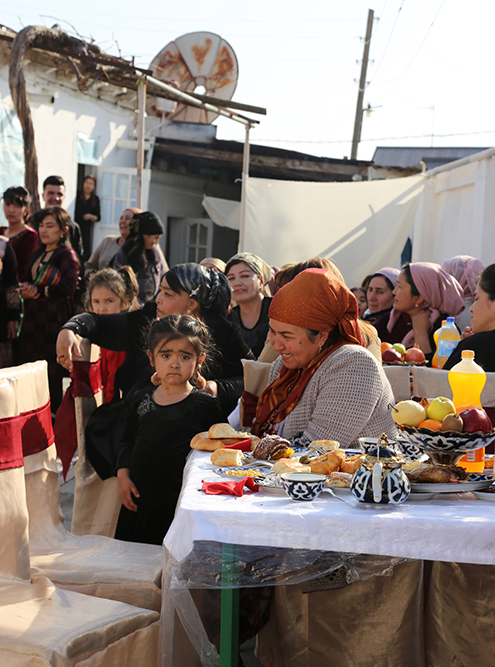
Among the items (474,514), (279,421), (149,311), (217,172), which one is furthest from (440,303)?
(217,172)

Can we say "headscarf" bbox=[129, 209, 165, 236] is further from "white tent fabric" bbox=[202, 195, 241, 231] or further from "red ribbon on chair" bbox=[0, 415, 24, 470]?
"white tent fabric" bbox=[202, 195, 241, 231]

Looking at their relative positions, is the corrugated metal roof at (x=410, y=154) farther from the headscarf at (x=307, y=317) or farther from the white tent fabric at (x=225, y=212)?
the headscarf at (x=307, y=317)

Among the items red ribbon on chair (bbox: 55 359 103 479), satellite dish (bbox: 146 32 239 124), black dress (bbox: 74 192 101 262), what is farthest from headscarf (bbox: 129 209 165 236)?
satellite dish (bbox: 146 32 239 124)

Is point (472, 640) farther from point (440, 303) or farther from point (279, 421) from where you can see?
point (440, 303)

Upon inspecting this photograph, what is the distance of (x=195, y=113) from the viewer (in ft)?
45.4

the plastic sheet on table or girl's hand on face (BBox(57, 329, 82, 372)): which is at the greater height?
girl's hand on face (BBox(57, 329, 82, 372))

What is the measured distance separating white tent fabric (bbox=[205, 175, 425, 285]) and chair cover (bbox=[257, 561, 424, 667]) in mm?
8052

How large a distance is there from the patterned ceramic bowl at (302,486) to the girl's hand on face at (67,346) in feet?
5.92

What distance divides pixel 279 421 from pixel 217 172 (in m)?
12.3

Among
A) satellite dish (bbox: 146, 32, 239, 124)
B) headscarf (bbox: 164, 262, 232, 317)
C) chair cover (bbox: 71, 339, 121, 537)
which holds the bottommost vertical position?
chair cover (bbox: 71, 339, 121, 537)

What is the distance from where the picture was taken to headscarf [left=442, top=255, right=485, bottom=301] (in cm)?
577

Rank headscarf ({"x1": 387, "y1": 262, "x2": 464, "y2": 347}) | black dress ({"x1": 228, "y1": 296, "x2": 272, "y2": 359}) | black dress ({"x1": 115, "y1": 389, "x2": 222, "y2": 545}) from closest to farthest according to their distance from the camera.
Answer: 1. black dress ({"x1": 115, "y1": 389, "x2": 222, "y2": 545})
2. black dress ({"x1": 228, "y1": 296, "x2": 272, "y2": 359})
3. headscarf ({"x1": 387, "y1": 262, "x2": 464, "y2": 347})

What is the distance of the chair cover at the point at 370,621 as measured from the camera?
2.11 meters

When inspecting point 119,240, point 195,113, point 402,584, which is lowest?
point 402,584
